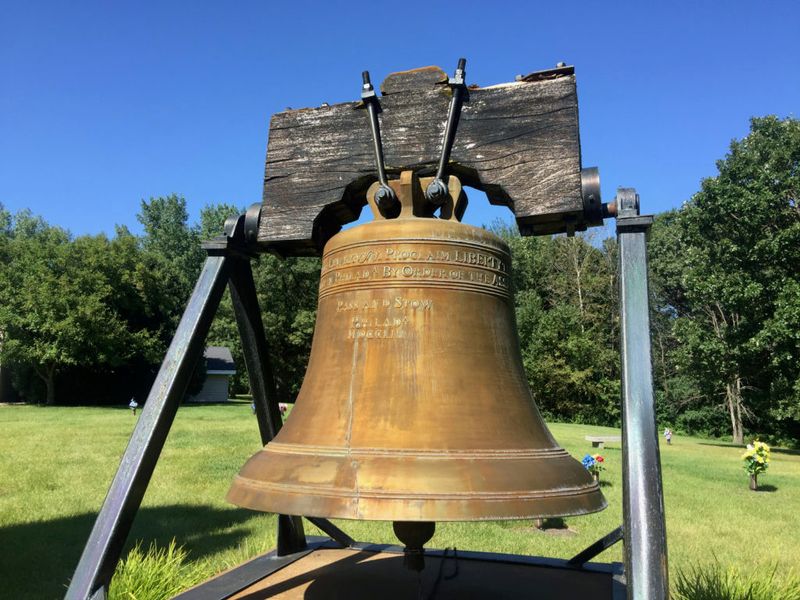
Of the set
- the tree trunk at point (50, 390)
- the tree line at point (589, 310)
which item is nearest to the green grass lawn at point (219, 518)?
the tree line at point (589, 310)

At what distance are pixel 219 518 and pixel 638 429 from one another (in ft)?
26.2

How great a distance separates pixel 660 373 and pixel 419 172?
3779cm

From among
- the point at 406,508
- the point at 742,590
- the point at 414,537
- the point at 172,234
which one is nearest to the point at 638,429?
the point at 406,508

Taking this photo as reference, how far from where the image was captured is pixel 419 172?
310 cm

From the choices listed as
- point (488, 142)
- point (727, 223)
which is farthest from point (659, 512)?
point (727, 223)

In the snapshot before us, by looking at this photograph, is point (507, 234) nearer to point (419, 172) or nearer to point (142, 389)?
point (142, 389)

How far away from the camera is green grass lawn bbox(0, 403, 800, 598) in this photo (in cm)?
720

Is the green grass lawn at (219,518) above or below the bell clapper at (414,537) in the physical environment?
below

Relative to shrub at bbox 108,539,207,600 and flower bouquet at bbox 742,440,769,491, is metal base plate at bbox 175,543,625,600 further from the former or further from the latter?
flower bouquet at bbox 742,440,769,491

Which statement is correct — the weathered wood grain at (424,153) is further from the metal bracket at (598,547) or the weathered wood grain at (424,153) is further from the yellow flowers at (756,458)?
the yellow flowers at (756,458)

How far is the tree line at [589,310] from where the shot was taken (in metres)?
20.6

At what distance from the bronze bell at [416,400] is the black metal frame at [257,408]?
0.70 ft

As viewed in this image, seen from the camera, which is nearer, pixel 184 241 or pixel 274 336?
pixel 274 336

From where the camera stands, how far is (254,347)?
3686 millimetres
